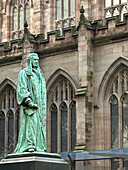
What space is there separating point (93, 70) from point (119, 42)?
179cm

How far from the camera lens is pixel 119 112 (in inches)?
1017

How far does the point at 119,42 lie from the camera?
2612 cm

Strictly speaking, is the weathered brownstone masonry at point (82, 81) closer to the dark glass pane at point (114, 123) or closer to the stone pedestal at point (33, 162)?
the dark glass pane at point (114, 123)

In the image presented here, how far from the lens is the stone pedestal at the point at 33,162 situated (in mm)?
10562

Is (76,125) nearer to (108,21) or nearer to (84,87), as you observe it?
(84,87)

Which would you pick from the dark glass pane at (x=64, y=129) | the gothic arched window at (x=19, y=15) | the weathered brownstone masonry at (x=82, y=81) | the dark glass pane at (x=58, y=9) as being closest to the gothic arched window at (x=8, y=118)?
the weathered brownstone masonry at (x=82, y=81)

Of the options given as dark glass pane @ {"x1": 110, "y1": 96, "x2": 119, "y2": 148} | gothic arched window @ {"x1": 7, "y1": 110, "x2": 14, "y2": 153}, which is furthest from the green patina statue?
gothic arched window @ {"x1": 7, "y1": 110, "x2": 14, "y2": 153}

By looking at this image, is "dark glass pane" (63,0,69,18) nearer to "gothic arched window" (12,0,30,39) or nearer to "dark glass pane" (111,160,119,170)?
"gothic arched window" (12,0,30,39)

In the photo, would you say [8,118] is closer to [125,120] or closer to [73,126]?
[73,126]

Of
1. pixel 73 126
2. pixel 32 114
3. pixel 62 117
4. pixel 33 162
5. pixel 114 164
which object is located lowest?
pixel 114 164

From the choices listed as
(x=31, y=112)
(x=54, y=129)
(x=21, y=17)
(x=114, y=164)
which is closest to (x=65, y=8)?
(x=21, y=17)

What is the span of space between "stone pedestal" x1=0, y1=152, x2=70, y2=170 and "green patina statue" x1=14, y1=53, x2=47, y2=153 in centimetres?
26

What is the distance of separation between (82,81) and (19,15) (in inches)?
471

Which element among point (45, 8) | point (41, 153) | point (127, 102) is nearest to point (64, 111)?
point (127, 102)
